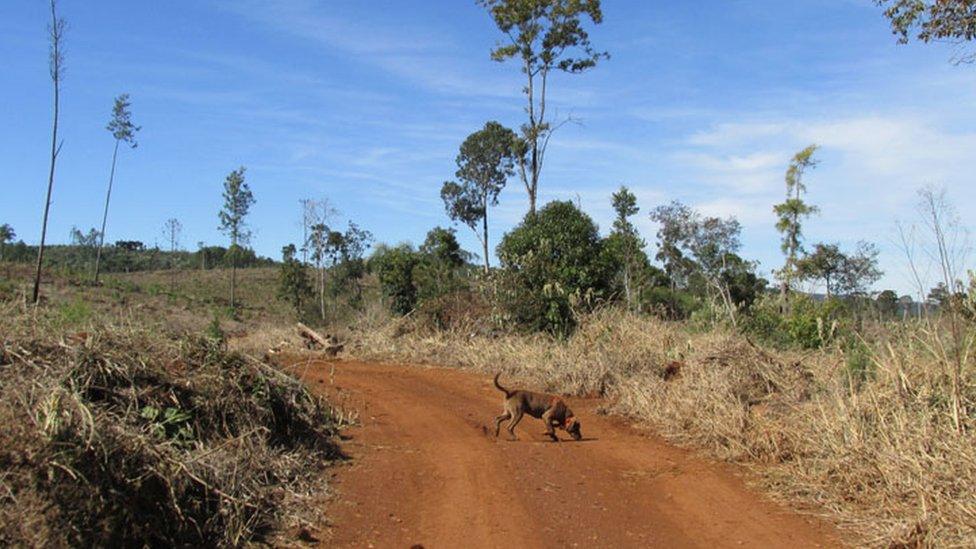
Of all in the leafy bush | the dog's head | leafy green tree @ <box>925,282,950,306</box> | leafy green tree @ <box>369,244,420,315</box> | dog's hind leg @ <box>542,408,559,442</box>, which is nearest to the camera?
leafy green tree @ <box>925,282,950,306</box>

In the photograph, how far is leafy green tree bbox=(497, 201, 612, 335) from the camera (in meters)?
15.6

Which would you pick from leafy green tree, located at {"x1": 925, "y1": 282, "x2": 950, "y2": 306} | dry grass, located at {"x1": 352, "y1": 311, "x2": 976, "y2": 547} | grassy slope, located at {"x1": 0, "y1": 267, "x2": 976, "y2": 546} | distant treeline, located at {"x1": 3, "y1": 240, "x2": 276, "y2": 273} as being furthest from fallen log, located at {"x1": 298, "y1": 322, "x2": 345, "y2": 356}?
distant treeline, located at {"x1": 3, "y1": 240, "x2": 276, "y2": 273}

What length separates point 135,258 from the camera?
66.6m

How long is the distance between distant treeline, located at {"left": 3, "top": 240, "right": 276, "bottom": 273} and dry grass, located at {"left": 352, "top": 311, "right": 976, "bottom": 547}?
53.1m

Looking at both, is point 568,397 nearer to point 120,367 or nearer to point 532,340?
point 532,340

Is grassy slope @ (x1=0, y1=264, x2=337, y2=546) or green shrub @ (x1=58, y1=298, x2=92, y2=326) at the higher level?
green shrub @ (x1=58, y1=298, x2=92, y2=326)

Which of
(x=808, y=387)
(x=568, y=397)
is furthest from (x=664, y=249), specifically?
(x=808, y=387)

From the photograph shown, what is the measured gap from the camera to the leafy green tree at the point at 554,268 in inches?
613

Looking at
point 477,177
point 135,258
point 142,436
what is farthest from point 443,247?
point 135,258

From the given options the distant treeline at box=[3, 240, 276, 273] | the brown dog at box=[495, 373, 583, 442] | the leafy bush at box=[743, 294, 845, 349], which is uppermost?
the distant treeline at box=[3, 240, 276, 273]

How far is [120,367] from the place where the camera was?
5969mm

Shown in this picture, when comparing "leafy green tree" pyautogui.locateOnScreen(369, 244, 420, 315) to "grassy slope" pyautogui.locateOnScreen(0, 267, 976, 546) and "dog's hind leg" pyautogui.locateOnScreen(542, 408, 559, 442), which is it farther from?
"dog's hind leg" pyautogui.locateOnScreen(542, 408, 559, 442)

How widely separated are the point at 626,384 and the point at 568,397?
1042mm

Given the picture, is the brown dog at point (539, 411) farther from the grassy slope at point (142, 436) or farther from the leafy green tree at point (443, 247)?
the leafy green tree at point (443, 247)
